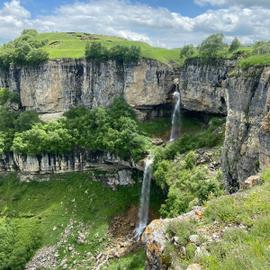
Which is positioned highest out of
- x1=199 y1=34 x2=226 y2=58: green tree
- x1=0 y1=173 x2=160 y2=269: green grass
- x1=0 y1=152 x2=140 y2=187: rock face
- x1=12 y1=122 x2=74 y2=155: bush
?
x1=199 y1=34 x2=226 y2=58: green tree

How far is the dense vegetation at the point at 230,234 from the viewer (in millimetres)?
8820

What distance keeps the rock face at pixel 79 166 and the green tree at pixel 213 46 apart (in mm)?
16114

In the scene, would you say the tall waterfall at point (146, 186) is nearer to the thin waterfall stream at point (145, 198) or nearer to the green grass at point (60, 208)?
the thin waterfall stream at point (145, 198)

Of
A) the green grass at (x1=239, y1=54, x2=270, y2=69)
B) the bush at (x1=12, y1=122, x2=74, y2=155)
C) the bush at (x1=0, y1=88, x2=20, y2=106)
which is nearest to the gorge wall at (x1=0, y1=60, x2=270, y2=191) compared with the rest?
the bush at (x1=0, y1=88, x2=20, y2=106)

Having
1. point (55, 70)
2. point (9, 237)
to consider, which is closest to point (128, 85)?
point (55, 70)

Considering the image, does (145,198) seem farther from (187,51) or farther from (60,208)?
(187,51)

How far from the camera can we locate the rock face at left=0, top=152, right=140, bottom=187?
4916 centimetres

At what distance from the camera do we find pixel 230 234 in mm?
9766

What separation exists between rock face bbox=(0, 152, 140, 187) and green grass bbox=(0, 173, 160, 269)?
0.98m

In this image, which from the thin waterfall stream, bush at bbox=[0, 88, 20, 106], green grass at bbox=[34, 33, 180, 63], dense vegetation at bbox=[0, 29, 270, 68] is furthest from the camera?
bush at bbox=[0, 88, 20, 106]

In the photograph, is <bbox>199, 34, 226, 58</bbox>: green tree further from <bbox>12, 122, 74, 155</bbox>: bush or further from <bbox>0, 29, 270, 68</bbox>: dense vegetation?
<bbox>12, 122, 74, 155</bbox>: bush

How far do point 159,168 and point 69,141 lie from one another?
45.0ft

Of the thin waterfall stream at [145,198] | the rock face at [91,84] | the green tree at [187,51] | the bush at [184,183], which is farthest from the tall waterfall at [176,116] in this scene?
the bush at [184,183]

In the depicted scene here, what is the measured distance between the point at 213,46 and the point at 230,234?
42.9 metres
